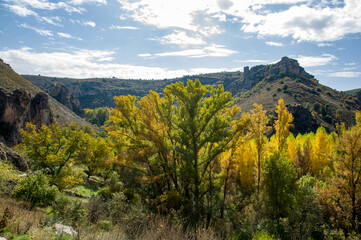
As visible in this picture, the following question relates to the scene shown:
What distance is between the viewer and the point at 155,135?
42.0 ft

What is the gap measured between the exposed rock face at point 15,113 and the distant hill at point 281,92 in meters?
47.1

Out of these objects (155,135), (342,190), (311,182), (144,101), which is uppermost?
(144,101)

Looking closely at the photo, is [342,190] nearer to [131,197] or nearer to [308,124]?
[131,197]

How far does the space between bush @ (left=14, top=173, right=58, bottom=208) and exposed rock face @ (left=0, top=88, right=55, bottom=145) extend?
30.1m

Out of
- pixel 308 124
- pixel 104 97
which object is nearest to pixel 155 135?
pixel 308 124

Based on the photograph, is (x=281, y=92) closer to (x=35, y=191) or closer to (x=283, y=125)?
(x=283, y=125)

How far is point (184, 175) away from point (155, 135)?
319 cm

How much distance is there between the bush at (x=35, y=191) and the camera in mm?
9227

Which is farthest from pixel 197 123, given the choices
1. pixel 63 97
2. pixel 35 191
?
pixel 63 97

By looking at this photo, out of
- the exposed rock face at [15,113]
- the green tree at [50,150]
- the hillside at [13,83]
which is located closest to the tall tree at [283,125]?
the green tree at [50,150]

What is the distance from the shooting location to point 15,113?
116 ft

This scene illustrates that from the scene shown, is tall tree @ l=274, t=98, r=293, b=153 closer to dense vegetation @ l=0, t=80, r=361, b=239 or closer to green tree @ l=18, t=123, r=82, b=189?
dense vegetation @ l=0, t=80, r=361, b=239

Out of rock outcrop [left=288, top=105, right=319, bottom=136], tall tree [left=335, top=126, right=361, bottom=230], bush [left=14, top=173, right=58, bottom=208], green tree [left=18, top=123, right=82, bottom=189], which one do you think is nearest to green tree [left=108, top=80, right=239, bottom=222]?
green tree [left=18, top=123, right=82, bottom=189]

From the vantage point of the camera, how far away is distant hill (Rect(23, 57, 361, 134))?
204 feet
